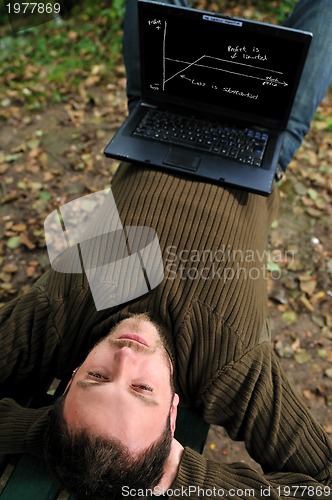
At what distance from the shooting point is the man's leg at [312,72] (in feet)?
10.1

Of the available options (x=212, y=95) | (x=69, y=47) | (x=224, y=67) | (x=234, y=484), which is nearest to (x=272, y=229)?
(x=212, y=95)

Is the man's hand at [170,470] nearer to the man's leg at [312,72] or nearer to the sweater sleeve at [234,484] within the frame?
the sweater sleeve at [234,484]

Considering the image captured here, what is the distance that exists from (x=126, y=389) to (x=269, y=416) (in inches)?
29.5

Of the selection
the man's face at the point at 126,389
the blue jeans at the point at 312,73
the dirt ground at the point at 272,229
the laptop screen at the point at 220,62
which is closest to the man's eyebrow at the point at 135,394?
the man's face at the point at 126,389

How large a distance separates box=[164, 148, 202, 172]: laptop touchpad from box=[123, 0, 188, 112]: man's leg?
0.69m

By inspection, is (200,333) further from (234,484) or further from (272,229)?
(272,229)

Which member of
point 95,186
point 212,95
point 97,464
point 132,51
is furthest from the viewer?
point 95,186

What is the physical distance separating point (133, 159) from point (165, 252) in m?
0.62

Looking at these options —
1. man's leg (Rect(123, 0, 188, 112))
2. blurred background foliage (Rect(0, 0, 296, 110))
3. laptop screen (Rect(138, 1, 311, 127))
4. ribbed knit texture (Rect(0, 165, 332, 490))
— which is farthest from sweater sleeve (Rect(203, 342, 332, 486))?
blurred background foliage (Rect(0, 0, 296, 110))

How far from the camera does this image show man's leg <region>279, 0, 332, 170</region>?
308cm

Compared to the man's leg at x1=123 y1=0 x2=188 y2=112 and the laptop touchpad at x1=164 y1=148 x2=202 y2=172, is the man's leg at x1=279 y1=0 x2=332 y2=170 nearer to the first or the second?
the laptop touchpad at x1=164 y1=148 x2=202 y2=172

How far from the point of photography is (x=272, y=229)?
3936 millimetres

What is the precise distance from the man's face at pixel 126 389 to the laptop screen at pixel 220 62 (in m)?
1.39

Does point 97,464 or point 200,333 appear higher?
point 97,464
